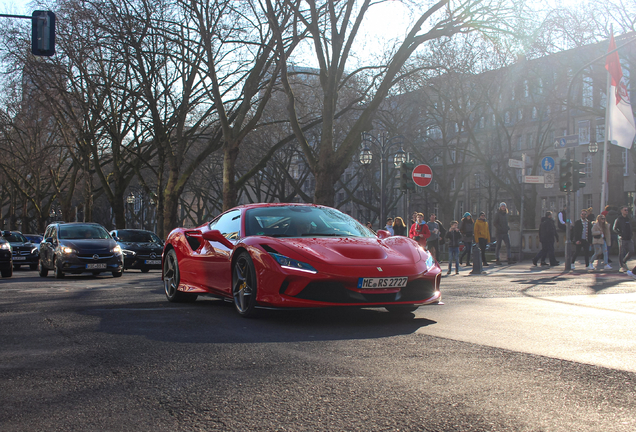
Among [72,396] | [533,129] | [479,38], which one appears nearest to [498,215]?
[479,38]

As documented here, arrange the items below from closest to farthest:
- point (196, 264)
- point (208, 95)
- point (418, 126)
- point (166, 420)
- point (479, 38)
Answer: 1. point (166, 420)
2. point (196, 264)
3. point (479, 38)
4. point (208, 95)
5. point (418, 126)

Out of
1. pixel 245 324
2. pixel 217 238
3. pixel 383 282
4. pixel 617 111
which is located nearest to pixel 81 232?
pixel 217 238

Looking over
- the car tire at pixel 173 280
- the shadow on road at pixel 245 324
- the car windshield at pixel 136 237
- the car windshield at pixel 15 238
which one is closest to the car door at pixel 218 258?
the shadow on road at pixel 245 324

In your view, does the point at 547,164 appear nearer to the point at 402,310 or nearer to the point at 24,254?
the point at 402,310

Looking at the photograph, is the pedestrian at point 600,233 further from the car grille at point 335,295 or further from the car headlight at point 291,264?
→ the car headlight at point 291,264

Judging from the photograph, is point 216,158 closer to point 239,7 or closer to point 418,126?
point 418,126

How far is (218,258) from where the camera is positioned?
867cm

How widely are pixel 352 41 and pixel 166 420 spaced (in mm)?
20099

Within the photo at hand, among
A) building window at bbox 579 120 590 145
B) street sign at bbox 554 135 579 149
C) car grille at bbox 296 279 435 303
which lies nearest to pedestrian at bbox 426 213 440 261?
street sign at bbox 554 135 579 149

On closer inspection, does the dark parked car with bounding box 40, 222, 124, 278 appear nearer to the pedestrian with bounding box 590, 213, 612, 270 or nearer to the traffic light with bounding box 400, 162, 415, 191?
the traffic light with bounding box 400, 162, 415, 191

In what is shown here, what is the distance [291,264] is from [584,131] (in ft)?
196

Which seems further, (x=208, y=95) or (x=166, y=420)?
(x=208, y=95)

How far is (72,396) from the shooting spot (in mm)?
4129

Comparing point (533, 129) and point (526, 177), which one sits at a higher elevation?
point (533, 129)
